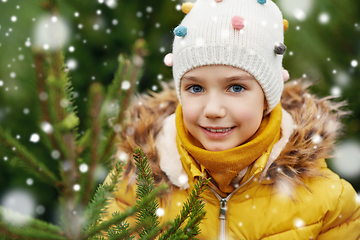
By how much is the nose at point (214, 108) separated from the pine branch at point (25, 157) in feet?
2.77

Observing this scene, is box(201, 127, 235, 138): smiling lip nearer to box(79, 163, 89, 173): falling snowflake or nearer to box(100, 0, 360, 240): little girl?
box(100, 0, 360, 240): little girl

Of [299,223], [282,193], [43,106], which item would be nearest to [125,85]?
[43,106]

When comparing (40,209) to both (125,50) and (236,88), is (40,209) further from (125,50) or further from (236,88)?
(236,88)

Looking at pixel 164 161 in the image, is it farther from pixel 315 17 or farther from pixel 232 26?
pixel 315 17

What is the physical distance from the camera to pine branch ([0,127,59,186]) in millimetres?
518

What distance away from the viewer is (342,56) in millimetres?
2039

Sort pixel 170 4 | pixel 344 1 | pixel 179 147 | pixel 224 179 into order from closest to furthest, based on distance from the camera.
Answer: pixel 224 179, pixel 179 147, pixel 344 1, pixel 170 4

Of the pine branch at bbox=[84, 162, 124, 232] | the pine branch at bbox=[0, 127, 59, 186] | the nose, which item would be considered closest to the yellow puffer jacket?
the nose

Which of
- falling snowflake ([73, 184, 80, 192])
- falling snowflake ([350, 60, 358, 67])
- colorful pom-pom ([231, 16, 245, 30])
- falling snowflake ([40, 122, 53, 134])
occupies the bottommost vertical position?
falling snowflake ([350, 60, 358, 67])

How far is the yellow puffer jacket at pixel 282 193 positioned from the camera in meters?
1.51

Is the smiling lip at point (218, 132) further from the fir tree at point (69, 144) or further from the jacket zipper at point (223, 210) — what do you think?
the fir tree at point (69, 144)

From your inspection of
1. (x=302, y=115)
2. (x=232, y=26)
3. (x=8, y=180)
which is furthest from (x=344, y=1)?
(x=8, y=180)

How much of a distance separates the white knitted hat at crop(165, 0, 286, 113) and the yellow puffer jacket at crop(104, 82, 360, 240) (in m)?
0.32

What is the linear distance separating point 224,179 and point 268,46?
26.8 inches
